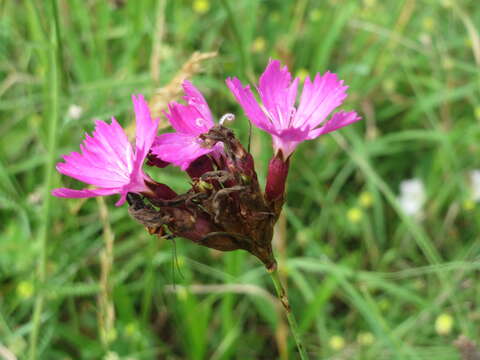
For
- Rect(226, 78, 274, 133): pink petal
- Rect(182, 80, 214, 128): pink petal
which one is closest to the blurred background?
Rect(182, 80, 214, 128): pink petal

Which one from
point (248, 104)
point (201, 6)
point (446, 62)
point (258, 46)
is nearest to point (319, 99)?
point (248, 104)

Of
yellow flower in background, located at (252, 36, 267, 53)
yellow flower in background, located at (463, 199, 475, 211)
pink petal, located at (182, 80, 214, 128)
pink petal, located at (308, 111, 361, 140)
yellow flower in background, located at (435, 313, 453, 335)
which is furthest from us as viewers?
yellow flower in background, located at (252, 36, 267, 53)

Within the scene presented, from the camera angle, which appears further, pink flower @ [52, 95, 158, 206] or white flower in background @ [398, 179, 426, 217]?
white flower in background @ [398, 179, 426, 217]

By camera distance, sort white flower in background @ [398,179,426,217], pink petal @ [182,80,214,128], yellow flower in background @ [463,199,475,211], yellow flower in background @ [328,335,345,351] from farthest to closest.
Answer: white flower in background @ [398,179,426,217]
yellow flower in background @ [463,199,475,211]
yellow flower in background @ [328,335,345,351]
pink petal @ [182,80,214,128]

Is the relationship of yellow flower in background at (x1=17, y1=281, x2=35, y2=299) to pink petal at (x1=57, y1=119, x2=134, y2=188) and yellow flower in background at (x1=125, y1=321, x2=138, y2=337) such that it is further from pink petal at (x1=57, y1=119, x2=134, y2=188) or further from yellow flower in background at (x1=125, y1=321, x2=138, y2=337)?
pink petal at (x1=57, y1=119, x2=134, y2=188)

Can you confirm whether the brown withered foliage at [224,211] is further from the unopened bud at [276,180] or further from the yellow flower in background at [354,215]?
the yellow flower in background at [354,215]

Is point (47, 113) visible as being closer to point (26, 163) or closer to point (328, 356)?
point (26, 163)

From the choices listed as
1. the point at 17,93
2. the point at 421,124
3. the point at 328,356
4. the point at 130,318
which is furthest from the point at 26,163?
the point at 421,124

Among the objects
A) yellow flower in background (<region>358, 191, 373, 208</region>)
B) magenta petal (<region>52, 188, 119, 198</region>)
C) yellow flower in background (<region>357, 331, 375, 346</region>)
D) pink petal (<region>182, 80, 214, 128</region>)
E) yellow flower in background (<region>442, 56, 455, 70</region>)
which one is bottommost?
yellow flower in background (<region>357, 331, 375, 346</region>)
